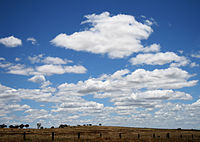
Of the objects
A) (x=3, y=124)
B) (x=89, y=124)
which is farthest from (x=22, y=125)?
(x=89, y=124)

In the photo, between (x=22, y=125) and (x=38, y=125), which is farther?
(x=38, y=125)

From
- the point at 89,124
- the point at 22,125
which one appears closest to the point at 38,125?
the point at 22,125

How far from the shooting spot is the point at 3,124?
173375 millimetres

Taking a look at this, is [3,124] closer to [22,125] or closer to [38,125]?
[22,125]

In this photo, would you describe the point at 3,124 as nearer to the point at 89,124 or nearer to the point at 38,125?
the point at 38,125

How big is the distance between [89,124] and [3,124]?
65.3m

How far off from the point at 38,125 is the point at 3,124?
2999 centimetres

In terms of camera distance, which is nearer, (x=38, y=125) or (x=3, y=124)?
(x=3, y=124)

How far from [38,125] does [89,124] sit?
46324 mm

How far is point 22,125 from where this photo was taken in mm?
174500

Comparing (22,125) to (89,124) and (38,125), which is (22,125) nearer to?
(38,125)

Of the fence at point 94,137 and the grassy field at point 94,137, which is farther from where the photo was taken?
the fence at point 94,137

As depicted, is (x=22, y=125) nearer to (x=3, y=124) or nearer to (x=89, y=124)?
(x=3, y=124)

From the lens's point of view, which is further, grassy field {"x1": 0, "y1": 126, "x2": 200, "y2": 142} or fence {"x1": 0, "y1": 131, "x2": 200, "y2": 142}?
fence {"x1": 0, "y1": 131, "x2": 200, "y2": 142}
